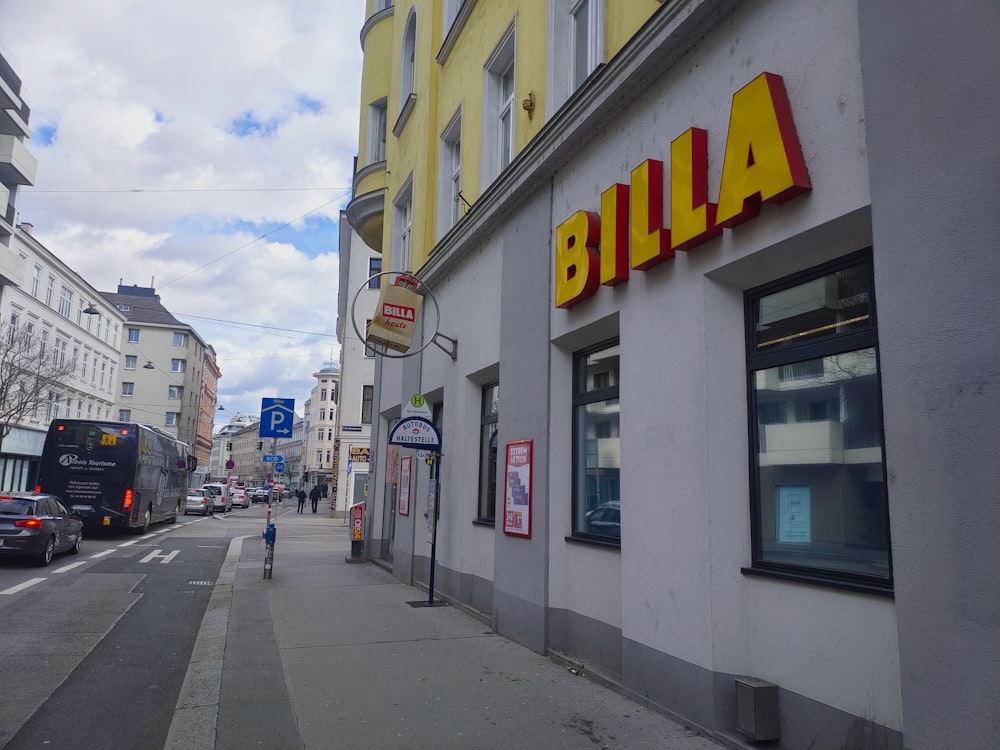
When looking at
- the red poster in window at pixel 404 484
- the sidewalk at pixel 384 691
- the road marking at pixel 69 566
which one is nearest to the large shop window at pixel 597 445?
the sidewalk at pixel 384 691

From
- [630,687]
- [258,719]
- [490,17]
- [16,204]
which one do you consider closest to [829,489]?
[630,687]

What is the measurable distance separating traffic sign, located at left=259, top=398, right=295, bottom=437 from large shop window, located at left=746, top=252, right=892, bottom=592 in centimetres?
1177

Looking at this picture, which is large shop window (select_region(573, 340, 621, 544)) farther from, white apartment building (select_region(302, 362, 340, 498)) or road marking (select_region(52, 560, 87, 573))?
white apartment building (select_region(302, 362, 340, 498))

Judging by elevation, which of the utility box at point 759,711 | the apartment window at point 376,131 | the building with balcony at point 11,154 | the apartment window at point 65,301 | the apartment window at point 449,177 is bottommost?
the utility box at point 759,711

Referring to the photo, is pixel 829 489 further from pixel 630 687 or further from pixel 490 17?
pixel 490 17

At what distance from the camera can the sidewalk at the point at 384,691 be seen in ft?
17.2

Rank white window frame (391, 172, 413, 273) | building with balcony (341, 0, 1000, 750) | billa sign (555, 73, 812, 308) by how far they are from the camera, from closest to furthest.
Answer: building with balcony (341, 0, 1000, 750), billa sign (555, 73, 812, 308), white window frame (391, 172, 413, 273)

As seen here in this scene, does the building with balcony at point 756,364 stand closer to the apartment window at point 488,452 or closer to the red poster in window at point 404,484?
the apartment window at point 488,452

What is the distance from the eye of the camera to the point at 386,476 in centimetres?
1580

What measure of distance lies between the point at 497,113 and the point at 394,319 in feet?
11.8

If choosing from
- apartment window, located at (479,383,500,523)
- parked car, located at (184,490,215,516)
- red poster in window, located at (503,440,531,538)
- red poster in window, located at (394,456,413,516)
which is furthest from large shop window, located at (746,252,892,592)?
parked car, located at (184,490,215,516)

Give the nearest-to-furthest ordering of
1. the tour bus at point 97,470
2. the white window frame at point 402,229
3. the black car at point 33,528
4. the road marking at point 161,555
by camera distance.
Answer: the black car at point 33,528, the white window frame at point 402,229, the road marking at point 161,555, the tour bus at point 97,470

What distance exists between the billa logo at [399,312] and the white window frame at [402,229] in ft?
12.3

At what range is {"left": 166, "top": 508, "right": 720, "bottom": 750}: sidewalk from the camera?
5246 millimetres
